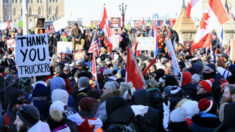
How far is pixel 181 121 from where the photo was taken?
494 cm

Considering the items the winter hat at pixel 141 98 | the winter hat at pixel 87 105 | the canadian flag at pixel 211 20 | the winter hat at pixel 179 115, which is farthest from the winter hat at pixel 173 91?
the canadian flag at pixel 211 20

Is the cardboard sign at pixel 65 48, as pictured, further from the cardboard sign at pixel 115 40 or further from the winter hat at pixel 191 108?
the winter hat at pixel 191 108

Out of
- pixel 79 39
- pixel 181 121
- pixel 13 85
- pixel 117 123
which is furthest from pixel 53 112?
pixel 79 39

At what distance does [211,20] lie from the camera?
36.3 feet

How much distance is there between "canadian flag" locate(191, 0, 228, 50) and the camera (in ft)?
35.2

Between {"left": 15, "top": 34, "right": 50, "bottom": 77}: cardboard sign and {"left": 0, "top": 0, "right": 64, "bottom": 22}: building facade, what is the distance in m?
132

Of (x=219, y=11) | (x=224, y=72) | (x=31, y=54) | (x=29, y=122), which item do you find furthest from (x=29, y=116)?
(x=219, y=11)

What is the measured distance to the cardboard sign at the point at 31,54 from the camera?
7129 mm

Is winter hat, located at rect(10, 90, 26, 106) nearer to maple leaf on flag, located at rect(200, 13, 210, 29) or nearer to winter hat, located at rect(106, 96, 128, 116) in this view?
winter hat, located at rect(106, 96, 128, 116)

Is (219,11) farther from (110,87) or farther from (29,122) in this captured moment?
(29,122)

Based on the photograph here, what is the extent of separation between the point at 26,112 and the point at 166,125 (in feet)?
7.00

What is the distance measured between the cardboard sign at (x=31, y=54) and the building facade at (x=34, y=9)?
132 meters

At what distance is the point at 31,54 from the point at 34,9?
137 m

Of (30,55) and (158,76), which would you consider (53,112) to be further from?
(158,76)
